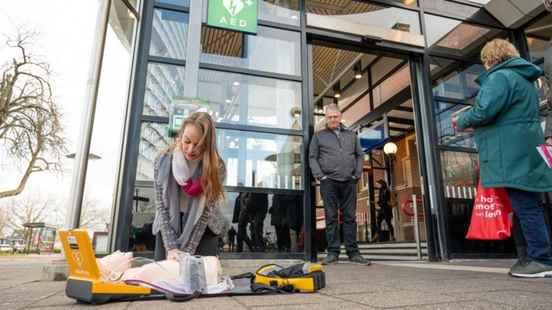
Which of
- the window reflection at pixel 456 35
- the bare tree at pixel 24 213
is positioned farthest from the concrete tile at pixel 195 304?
the bare tree at pixel 24 213

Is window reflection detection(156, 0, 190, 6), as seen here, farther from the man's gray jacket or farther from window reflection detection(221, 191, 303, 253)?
window reflection detection(221, 191, 303, 253)

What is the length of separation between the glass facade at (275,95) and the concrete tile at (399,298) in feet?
6.59

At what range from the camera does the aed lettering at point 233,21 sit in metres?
3.65

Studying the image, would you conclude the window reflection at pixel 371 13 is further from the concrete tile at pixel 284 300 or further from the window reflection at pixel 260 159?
the concrete tile at pixel 284 300

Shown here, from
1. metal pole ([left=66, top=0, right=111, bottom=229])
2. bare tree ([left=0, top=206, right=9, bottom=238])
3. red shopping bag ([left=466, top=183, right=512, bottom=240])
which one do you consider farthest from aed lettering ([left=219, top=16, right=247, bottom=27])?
bare tree ([left=0, top=206, right=9, bottom=238])

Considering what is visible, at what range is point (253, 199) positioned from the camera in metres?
3.42

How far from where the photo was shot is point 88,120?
262 cm

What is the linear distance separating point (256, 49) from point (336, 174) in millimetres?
1690

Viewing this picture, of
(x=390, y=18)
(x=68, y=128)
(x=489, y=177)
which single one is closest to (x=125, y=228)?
(x=489, y=177)

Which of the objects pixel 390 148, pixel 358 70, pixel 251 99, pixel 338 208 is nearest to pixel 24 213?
pixel 390 148

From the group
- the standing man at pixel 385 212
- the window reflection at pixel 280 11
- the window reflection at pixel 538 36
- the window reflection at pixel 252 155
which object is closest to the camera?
the window reflection at pixel 252 155

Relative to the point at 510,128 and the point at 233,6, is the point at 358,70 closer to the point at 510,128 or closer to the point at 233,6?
the point at 233,6

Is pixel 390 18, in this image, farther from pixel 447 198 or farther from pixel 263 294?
pixel 263 294

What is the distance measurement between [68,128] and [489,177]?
10860mm
